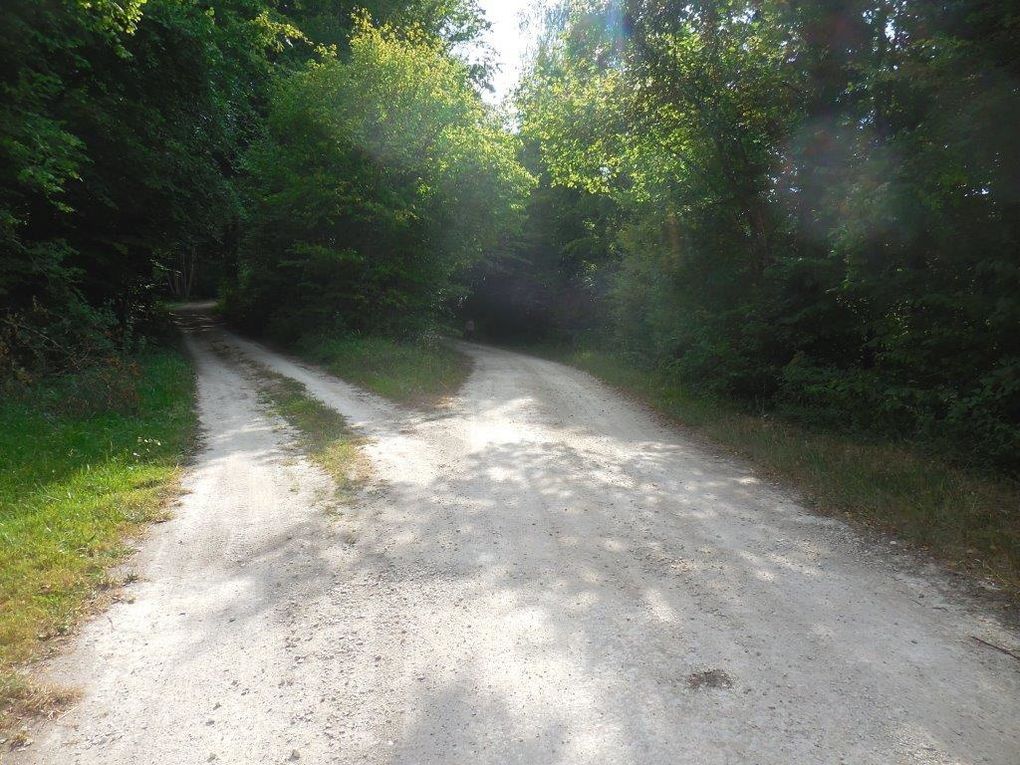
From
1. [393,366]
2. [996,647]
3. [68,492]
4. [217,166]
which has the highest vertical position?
[217,166]

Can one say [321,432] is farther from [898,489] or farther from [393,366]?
[898,489]

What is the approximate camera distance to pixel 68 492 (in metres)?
6.30

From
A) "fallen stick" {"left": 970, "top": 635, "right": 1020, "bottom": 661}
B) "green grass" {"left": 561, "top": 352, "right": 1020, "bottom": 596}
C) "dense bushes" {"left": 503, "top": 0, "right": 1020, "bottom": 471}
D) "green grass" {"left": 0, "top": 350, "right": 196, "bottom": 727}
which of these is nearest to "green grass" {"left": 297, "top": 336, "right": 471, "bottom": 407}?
"green grass" {"left": 0, "top": 350, "right": 196, "bottom": 727}

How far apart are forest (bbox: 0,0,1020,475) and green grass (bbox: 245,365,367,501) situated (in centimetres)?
342

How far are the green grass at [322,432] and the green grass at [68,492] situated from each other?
1559mm

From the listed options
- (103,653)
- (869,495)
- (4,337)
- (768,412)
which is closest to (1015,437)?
(869,495)

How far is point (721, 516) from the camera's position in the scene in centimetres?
614

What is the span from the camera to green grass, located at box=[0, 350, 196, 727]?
4121 mm

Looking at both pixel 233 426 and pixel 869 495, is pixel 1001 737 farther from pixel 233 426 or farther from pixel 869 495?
pixel 233 426

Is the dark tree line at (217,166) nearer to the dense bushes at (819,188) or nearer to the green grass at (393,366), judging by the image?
the green grass at (393,366)

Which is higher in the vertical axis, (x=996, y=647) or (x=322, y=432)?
(x=996, y=647)

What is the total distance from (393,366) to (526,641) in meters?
13.0

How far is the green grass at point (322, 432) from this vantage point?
7.45 meters

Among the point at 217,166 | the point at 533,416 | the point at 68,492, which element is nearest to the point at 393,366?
the point at 533,416
